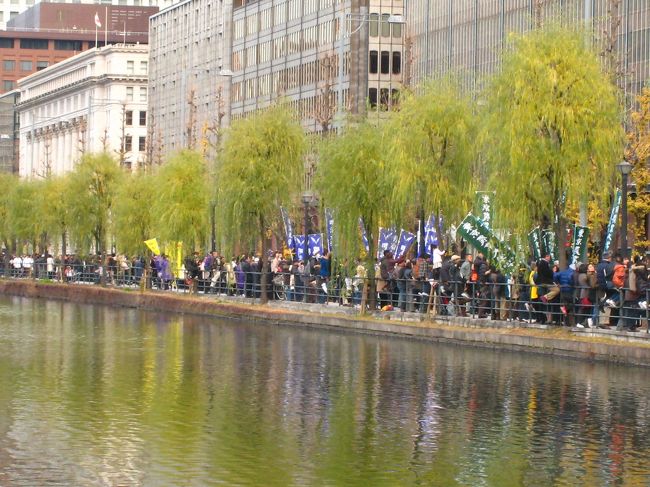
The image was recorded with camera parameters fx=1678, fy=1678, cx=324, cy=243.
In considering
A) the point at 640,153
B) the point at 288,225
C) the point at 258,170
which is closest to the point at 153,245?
the point at 288,225

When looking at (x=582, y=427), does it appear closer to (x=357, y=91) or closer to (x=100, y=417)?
(x=100, y=417)

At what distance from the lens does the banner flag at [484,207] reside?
4325 cm

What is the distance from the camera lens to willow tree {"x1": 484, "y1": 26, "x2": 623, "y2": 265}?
4062cm

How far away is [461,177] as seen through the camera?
48406 millimetres

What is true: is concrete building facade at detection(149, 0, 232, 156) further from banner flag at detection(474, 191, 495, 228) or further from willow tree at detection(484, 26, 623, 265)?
willow tree at detection(484, 26, 623, 265)

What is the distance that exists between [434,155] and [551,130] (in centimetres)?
804

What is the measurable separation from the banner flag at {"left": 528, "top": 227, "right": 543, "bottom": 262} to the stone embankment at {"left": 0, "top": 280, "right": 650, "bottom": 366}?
270 centimetres

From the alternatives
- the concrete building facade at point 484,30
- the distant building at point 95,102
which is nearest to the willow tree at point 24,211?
the concrete building facade at point 484,30

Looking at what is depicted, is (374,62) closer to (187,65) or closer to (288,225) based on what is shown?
(187,65)

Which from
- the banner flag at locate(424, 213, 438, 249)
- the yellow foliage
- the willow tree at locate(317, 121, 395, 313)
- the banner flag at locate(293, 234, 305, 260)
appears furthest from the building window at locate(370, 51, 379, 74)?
the willow tree at locate(317, 121, 395, 313)

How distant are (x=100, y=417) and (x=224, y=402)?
2.75 meters

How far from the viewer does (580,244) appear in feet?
137

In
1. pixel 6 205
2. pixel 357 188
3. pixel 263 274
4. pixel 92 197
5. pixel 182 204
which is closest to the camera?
pixel 357 188

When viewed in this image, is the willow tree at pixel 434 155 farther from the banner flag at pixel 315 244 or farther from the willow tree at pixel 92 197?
the willow tree at pixel 92 197
